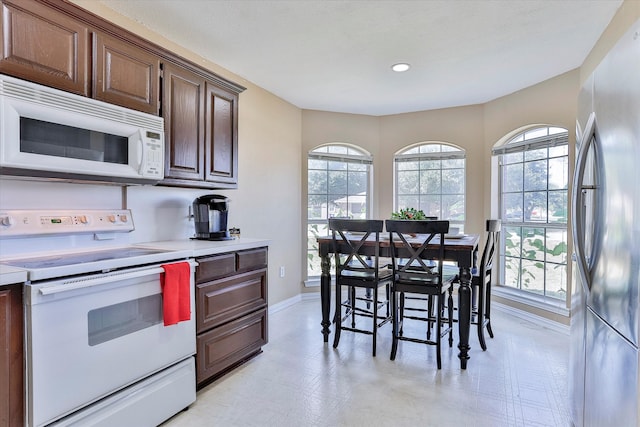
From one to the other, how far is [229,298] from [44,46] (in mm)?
1674

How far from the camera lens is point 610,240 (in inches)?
46.9

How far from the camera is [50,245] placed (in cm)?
188

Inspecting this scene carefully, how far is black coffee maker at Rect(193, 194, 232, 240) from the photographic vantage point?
258 centimetres

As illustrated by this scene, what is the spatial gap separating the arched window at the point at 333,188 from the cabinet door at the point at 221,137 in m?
1.66

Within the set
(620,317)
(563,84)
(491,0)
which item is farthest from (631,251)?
(563,84)

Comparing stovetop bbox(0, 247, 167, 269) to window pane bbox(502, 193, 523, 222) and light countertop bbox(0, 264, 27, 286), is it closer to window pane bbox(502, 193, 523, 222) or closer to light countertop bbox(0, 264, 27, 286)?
light countertop bbox(0, 264, 27, 286)

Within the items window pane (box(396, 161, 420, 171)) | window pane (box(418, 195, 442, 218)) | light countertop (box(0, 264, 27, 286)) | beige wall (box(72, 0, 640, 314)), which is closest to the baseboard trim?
beige wall (box(72, 0, 640, 314))

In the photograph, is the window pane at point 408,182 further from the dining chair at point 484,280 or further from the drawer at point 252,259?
the drawer at point 252,259

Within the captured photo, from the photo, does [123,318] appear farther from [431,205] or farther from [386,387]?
[431,205]

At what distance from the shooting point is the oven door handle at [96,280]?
4.48 ft

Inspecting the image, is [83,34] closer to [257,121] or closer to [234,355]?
[257,121]

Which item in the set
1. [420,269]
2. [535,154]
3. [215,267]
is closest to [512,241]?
[535,154]

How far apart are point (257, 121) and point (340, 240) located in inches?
63.0

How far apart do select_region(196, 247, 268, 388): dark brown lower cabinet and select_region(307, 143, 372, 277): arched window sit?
1.81 metres
